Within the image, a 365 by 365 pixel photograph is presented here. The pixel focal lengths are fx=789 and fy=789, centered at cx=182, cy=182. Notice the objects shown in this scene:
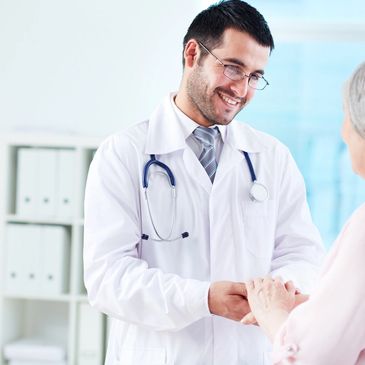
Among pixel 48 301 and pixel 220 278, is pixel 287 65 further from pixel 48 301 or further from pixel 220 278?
pixel 220 278

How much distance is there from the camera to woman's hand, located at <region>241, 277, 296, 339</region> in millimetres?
1559

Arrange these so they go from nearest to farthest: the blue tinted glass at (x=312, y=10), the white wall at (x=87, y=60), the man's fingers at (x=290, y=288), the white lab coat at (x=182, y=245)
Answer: the man's fingers at (x=290, y=288) → the white lab coat at (x=182, y=245) → the white wall at (x=87, y=60) → the blue tinted glass at (x=312, y=10)

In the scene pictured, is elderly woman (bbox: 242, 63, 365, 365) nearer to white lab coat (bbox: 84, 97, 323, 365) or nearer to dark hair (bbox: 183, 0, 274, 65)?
white lab coat (bbox: 84, 97, 323, 365)

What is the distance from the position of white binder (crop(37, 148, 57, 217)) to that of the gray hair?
259cm

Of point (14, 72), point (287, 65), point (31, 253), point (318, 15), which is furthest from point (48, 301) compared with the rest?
point (318, 15)

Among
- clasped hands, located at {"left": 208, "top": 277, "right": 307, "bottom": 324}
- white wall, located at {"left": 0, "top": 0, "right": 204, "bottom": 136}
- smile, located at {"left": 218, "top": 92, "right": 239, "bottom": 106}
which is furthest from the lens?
white wall, located at {"left": 0, "top": 0, "right": 204, "bottom": 136}

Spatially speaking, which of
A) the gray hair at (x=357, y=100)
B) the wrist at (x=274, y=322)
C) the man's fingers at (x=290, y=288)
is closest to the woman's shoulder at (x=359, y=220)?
the gray hair at (x=357, y=100)

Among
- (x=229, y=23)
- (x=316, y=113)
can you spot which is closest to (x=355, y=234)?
(x=229, y=23)

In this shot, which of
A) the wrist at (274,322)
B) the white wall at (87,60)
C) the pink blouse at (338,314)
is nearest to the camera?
the pink blouse at (338,314)

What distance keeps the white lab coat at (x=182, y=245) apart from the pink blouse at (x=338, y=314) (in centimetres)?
50

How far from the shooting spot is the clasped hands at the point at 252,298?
1628 mm

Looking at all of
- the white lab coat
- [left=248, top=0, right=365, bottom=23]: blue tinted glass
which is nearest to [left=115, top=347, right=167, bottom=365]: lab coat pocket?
the white lab coat

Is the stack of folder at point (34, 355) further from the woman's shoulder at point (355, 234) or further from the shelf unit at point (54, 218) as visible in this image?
the woman's shoulder at point (355, 234)

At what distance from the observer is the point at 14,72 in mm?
4219
